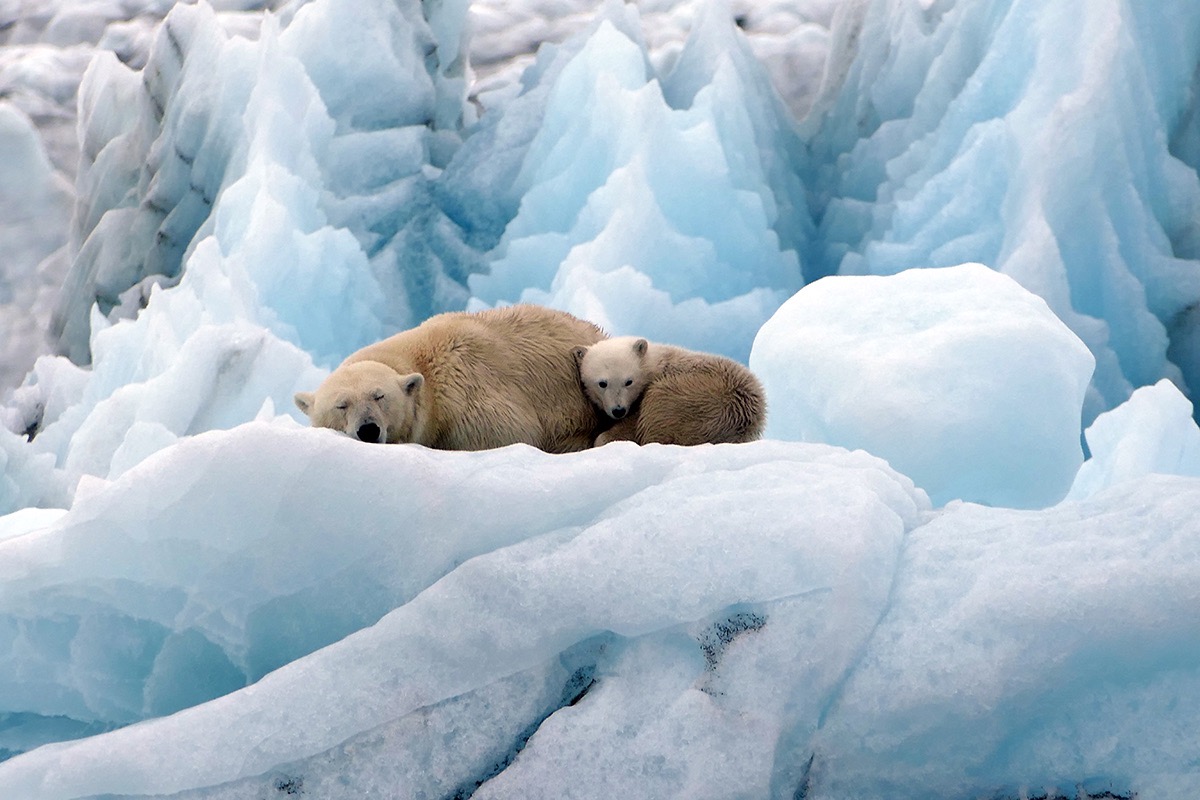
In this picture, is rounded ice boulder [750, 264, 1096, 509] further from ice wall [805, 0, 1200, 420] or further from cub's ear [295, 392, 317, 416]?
ice wall [805, 0, 1200, 420]

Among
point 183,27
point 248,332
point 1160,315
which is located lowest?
point 1160,315

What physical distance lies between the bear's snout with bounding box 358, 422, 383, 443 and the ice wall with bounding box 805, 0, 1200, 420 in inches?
174

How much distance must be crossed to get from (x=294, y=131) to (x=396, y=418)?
4.93 meters

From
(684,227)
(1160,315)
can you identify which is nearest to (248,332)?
(684,227)

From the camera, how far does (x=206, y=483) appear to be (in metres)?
1.70

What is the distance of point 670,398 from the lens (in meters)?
2.30

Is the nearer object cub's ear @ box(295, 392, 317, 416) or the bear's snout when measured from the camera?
the bear's snout

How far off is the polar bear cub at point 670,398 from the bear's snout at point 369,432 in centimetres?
47

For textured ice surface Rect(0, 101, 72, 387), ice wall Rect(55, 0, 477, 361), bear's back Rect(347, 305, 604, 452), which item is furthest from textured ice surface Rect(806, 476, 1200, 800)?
textured ice surface Rect(0, 101, 72, 387)

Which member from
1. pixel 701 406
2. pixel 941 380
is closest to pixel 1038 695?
pixel 701 406

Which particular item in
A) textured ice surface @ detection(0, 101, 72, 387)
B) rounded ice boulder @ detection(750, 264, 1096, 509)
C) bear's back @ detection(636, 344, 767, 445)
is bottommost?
textured ice surface @ detection(0, 101, 72, 387)

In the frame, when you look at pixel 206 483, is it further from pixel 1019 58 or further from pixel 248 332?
pixel 1019 58

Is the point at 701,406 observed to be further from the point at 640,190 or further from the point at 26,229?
the point at 26,229

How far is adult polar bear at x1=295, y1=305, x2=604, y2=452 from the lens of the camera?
2.00 meters
